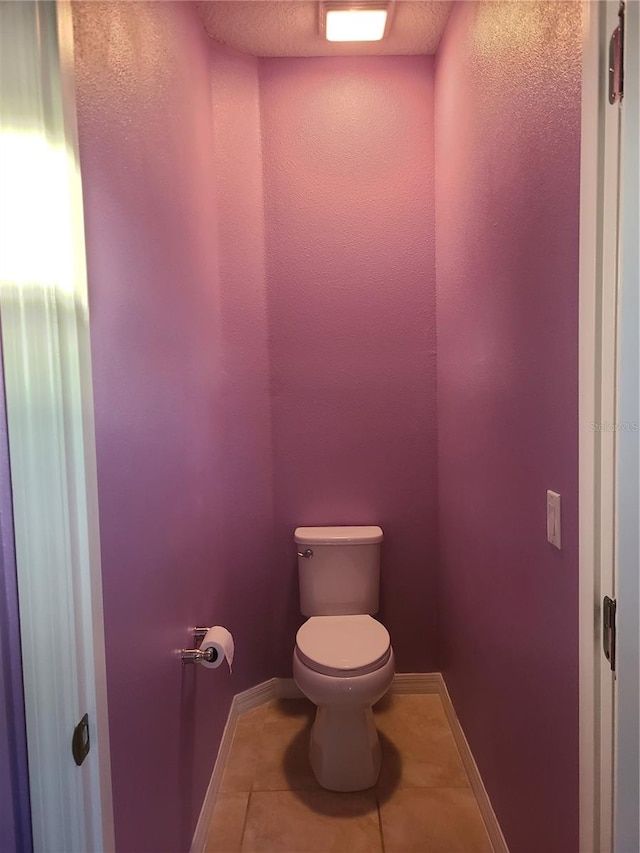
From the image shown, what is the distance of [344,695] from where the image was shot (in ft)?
5.49

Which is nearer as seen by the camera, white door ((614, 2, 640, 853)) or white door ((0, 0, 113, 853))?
white door ((0, 0, 113, 853))

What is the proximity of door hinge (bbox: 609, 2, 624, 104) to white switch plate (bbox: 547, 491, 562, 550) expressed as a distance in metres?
0.71

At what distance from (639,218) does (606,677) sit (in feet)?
2.40

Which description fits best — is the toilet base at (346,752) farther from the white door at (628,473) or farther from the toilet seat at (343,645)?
the white door at (628,473)

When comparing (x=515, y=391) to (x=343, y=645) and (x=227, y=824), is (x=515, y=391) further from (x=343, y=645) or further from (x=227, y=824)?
(x=227, y=824)

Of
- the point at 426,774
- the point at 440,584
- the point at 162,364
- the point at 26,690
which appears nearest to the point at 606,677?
the point at 26,690

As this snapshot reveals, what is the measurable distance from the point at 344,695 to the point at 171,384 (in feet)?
3.79

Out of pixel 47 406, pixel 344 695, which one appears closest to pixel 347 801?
pixel 344 695

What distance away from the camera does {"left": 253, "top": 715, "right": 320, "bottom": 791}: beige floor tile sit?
1.81 m

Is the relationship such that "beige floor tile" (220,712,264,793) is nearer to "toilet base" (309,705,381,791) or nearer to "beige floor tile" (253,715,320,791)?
"beige floor tile" (253,715,320,791)

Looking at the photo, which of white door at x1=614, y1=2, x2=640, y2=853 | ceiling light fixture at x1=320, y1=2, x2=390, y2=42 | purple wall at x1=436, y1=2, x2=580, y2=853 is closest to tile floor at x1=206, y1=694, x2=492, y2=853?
purple wall at x1=436, y1=2, x2=580, y2=853

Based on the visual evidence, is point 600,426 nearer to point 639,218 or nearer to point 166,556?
point 639,218

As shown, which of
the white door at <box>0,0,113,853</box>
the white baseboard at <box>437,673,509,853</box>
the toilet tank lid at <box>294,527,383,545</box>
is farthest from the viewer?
the toilet tank lid at <box>294,527,383,545</box>

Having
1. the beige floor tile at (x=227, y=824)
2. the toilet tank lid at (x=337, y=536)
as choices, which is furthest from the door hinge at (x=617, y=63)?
the beige floor tile at (x=227, y=824)
